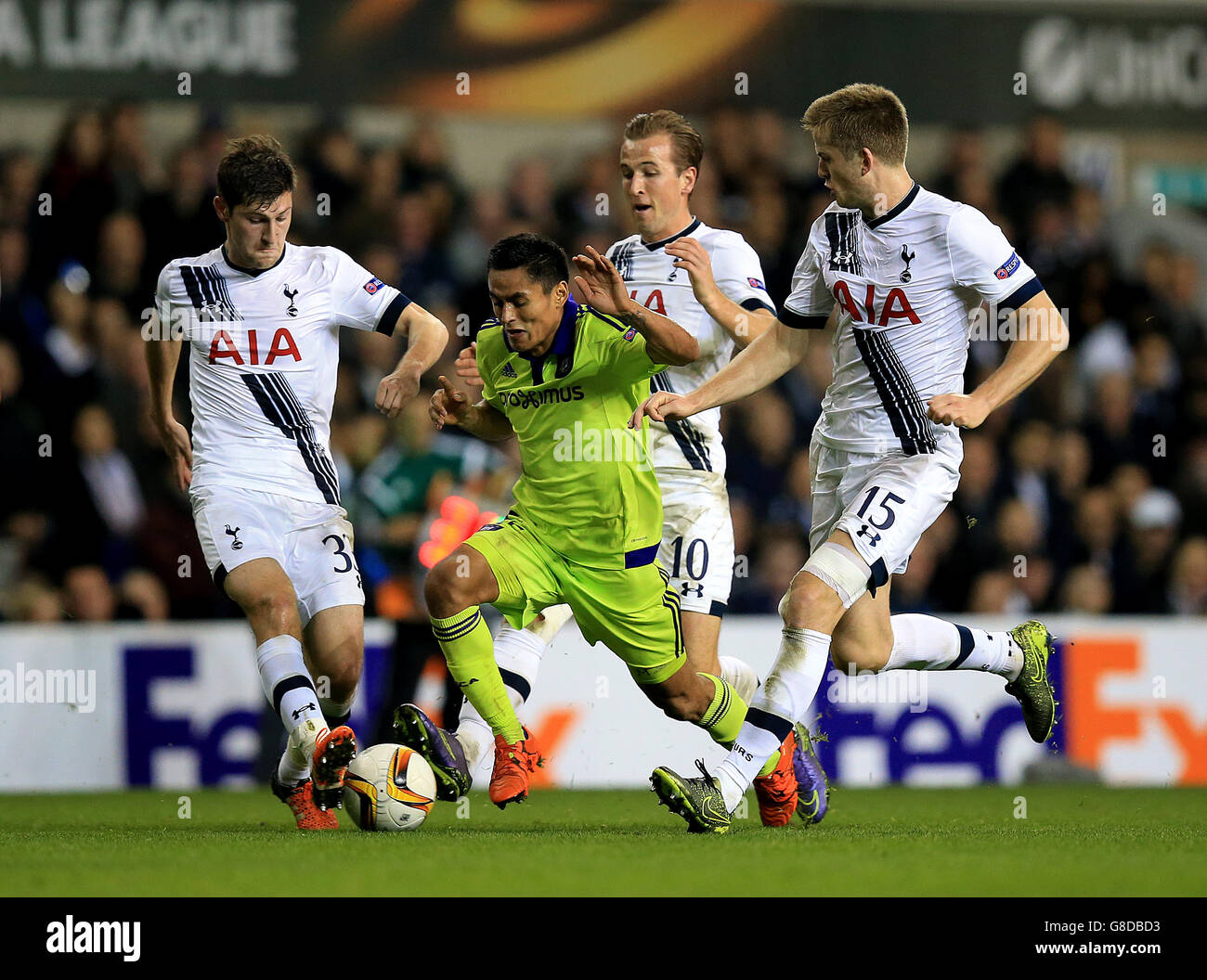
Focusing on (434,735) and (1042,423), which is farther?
(1042,423)

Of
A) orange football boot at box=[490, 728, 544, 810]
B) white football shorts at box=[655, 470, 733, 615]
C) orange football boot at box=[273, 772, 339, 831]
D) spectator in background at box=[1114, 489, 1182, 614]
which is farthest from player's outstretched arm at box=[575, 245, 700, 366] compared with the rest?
spectator in background at box=[1114, 489, 1182, 614]

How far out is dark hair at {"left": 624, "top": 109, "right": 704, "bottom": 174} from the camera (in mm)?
6941

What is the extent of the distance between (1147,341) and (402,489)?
20.7ft

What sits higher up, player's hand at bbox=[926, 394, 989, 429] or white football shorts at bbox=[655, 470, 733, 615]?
player's hand at bbox=[926, 394, 989, 429]

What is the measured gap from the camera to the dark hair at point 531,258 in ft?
19.2

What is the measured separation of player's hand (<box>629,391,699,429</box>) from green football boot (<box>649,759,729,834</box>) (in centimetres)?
115

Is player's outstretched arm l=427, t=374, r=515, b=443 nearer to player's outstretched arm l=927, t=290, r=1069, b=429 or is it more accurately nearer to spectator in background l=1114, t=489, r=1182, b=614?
player's outstretched arm l=927, t=290, r=1069, b=429

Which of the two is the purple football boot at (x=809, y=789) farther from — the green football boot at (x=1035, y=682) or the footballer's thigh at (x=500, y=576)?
the footballer's thigh at (x=500, y=576)

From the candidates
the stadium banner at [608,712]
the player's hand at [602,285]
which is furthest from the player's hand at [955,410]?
the stadium banner at [608,712]

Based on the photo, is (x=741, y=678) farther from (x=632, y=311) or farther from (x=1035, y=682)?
(x=632, y=311)

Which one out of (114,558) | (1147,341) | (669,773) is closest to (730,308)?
(669,773)

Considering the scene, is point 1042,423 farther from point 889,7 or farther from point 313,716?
point 313,716

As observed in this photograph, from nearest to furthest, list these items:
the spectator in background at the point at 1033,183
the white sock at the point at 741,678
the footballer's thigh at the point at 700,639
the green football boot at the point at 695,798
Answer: the green football boot at the point at 695,798 → the footballer's thigh at the point at 700,639 → the white sock at the point at 741,678 → the spectator in background at the point at 1033,183
